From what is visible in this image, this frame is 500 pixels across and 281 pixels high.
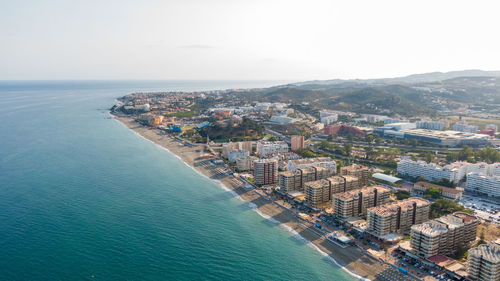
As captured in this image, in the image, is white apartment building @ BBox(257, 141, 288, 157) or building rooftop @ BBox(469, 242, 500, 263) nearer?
building rooftop @ BBox(469, 242, 500, 263)

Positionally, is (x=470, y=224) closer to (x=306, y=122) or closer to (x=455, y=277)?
(x=455, y=277)

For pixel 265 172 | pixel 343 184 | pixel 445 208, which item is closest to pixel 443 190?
pixel 445 208

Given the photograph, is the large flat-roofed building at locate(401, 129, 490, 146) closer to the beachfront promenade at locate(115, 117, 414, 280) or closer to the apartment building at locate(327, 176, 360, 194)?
the apartment building at locate(327, 176, 360, 194)

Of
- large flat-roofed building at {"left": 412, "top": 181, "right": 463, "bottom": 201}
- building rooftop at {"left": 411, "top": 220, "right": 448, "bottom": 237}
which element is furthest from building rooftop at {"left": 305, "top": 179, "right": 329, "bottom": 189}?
large flat-roofed building at {"left": 412, "top": 181, "right": 463, "bottom": 201}

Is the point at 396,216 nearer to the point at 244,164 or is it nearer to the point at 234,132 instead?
the point at 244,164

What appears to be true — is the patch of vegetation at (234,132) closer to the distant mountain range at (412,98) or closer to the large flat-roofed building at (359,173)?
the large flat-roofed building at (359,173)

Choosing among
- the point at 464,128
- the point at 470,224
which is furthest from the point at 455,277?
the point at 464,128

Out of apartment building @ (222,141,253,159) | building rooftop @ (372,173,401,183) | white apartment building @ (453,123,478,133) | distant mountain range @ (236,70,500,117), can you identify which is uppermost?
distant mountain range @ (236,70,500,117)
